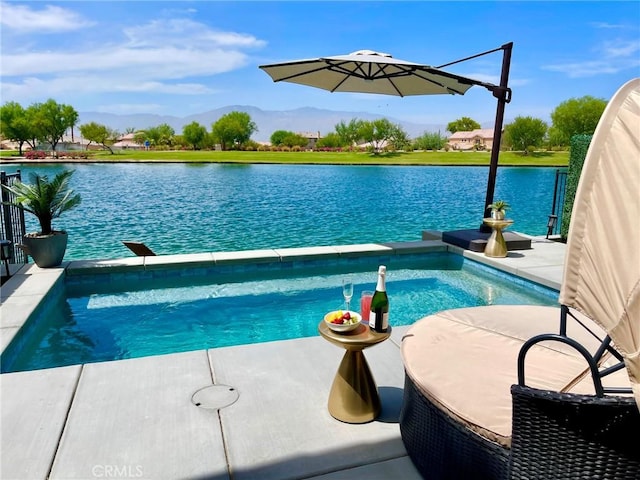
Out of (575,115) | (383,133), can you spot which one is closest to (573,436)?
(575,115)

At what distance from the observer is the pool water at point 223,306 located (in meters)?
4.04

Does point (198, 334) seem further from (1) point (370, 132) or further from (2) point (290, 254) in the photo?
(1) point (370, 132)

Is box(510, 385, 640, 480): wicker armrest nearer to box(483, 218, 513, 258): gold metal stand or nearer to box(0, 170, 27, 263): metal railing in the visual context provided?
box(483, 218, 513, 258): gold metal stand

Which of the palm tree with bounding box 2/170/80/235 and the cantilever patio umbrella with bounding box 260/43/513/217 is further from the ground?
the cantilever patio umbrella with bounding box 260/43/513/217

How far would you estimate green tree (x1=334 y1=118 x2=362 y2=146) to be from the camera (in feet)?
255

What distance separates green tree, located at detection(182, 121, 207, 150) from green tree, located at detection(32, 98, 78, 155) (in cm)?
1767

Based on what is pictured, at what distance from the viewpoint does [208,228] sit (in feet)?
34.9

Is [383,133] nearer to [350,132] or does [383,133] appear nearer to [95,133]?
[350,132]

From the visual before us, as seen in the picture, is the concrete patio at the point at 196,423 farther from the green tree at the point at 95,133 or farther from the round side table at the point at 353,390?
the green tree at the point at 95,133

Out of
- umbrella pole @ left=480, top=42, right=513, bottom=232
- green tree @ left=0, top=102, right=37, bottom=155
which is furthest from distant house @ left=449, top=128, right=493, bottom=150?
umbrella pole @ left=480, top=42, right=513, bottom=232

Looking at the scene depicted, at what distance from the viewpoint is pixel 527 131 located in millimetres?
57938

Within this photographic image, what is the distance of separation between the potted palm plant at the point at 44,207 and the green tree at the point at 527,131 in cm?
6327

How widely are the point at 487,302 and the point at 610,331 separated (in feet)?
14.8

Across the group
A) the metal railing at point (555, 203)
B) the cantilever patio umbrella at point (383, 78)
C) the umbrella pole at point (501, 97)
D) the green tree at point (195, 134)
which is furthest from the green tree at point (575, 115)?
the cantilever patio umbrella at point (383, 78)
